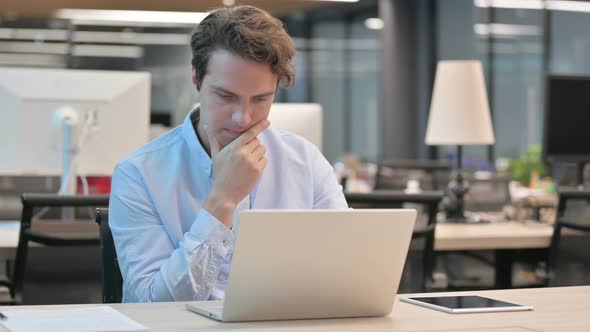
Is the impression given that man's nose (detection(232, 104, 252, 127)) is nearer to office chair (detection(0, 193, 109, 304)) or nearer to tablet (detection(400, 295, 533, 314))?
tablet (detection(400, 295, 533, 314))

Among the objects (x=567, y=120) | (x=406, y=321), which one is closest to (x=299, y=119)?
(x=567, y=120)

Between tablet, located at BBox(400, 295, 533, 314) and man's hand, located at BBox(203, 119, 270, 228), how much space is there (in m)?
0.38

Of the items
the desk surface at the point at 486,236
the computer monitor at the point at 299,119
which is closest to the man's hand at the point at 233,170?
the desk surface at the point at 486,236

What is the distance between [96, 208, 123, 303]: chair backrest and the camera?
6.70 feet

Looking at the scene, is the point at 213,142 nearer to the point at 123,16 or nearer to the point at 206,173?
the point at 206,173

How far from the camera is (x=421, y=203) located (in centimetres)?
321

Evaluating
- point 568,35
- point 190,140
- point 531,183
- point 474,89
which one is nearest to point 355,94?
point 568,35

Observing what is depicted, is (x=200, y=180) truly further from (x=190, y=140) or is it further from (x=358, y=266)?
(x=358, y=266)

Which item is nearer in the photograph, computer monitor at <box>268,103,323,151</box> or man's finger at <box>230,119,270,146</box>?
man's finger at <box>230,119,270,146</box>

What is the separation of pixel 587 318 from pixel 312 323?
484 mm

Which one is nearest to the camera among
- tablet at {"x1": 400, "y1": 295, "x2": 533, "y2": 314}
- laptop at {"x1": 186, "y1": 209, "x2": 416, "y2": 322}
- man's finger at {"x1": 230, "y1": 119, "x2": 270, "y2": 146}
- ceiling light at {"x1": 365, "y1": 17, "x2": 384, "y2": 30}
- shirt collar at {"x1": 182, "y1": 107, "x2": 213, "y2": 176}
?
laptop at {"x1": 186, "y1": 209, "x2": 416, "y2": 322}

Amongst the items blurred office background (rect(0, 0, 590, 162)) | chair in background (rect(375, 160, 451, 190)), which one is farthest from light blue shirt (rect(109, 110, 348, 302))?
blurred office background (rect(0, 0, 590, 162))

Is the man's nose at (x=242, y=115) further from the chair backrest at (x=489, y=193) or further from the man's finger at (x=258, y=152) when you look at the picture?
the chair backrest at (x=489, y=193)

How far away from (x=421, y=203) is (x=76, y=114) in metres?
1.43
